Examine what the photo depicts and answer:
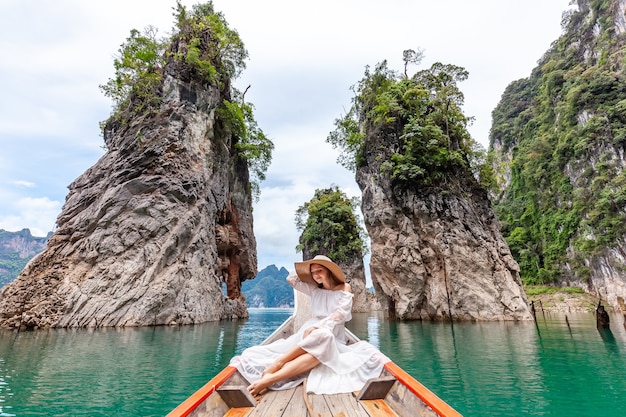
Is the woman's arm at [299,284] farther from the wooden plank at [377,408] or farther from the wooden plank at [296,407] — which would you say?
the wooden plank at [377,408]

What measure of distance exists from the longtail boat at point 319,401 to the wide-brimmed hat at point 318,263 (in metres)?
1.10

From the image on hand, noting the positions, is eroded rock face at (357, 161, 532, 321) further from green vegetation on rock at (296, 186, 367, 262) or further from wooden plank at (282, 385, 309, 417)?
wooden plank at (282, 385, 309, 417)

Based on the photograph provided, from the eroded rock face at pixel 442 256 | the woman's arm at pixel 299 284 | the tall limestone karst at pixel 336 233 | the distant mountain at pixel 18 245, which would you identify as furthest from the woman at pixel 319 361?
the distant mountain at pixel 18 245

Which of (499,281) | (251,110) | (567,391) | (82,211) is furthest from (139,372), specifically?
(251,110)

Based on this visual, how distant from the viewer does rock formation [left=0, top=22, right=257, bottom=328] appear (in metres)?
15.2

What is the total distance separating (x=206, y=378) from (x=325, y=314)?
3.85 meters

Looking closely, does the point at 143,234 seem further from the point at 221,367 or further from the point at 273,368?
the point at 273,368

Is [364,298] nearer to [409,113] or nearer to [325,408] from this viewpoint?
[409,113]

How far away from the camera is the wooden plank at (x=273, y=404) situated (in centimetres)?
243

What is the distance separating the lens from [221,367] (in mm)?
7168

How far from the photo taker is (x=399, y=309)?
21.3 metres

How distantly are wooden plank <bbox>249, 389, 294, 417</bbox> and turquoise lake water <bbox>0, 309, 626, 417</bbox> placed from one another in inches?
90.1

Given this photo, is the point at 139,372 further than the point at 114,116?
No

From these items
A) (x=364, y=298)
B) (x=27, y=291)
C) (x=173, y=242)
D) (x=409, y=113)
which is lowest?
(x=364, y=298)
